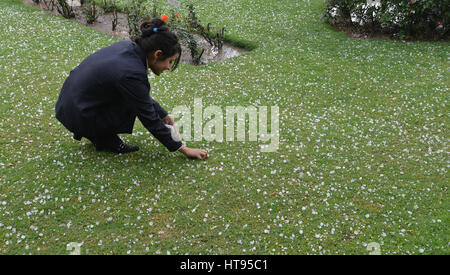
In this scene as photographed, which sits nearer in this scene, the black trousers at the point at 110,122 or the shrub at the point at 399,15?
the black trousers at the point at 110,122

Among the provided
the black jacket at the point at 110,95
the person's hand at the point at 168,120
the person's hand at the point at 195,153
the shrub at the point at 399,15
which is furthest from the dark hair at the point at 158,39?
the shrub at the point at 399,15

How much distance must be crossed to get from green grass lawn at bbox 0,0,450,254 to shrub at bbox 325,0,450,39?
4.72ft

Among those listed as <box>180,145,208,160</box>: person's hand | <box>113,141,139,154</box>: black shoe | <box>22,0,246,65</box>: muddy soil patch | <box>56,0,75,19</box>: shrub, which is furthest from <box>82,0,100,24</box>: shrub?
<box>180,145,208,160</box>: person's hand

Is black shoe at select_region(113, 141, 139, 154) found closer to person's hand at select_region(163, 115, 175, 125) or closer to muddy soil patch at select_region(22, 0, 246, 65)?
person's hand at select_region(163, 115, 175, 125)

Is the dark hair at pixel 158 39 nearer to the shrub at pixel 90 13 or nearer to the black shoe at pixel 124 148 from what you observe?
the black shoe at pixel 124 148

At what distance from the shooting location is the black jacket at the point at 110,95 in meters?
4.05

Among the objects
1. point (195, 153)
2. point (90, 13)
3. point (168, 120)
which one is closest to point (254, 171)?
point (195, 153)

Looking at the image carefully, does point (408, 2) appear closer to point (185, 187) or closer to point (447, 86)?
point (447, 86)

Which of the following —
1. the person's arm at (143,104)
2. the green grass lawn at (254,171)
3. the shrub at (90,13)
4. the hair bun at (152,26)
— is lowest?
the green grass lawn at (254,171)

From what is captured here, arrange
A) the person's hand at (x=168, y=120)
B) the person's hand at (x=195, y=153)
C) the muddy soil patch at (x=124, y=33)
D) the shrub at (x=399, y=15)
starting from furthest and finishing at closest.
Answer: the muddy soil patch at (x=124, y=33)
the shrub at (x=399, y=15)
the person's hand at (x=168, y=120)
the person's hand at (x=195, y=153)

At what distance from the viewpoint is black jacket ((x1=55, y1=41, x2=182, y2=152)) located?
4.05m

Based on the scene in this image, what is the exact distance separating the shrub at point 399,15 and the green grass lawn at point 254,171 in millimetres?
1440

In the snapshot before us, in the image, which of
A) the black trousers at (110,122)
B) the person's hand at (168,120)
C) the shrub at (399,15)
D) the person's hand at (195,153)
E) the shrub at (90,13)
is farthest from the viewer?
the shrub at (90,13)

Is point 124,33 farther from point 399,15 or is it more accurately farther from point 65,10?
point 399,15
